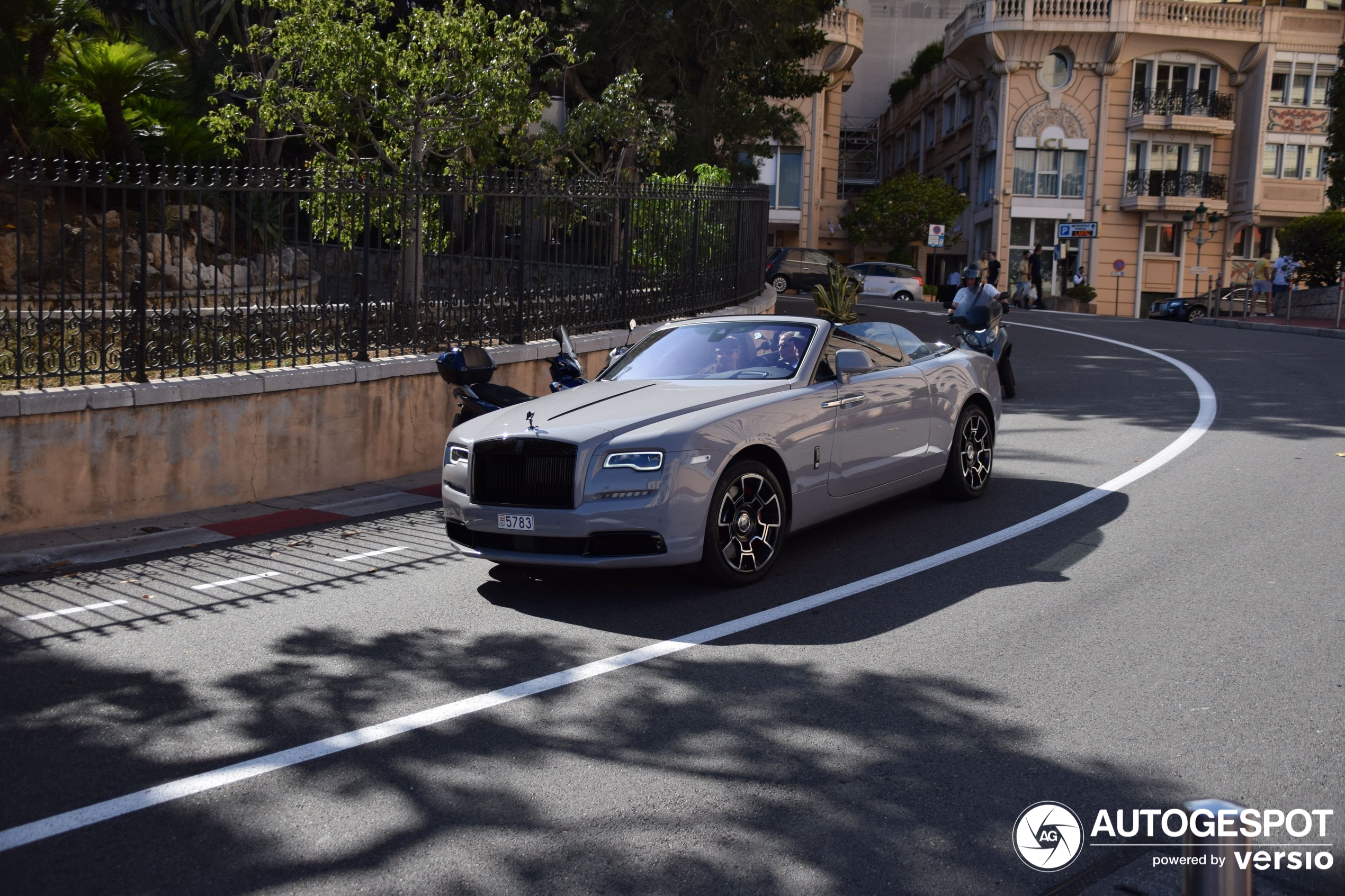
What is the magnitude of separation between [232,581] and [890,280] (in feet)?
121

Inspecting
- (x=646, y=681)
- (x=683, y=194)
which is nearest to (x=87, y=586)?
(x=646, y=681)

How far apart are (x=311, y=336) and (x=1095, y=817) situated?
7.92 meters

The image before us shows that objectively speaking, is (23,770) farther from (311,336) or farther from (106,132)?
(106,132)

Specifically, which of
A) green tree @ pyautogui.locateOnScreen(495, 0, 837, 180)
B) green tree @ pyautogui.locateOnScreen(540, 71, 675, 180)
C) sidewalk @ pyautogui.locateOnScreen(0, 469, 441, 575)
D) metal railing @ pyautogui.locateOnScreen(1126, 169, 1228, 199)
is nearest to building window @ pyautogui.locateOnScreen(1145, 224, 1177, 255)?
metal railing @ pyautogui.locateOnScreen(1126, 169, 1228, 199)

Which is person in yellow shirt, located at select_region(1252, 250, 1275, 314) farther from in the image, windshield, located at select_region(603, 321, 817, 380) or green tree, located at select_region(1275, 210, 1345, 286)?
windshield, located at select_region(603, 321, 817, 380)

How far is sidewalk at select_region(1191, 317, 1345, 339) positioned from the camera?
87.2 feet

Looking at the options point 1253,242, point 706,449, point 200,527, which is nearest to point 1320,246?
point 1253,242

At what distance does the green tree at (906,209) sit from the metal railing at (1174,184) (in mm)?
6632

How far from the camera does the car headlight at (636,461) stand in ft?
21.2

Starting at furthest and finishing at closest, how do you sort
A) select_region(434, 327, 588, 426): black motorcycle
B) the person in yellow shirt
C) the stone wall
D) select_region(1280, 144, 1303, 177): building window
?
select_region(1280, 144, 1303, 177): building window < the person in yellow shirt < select_region(434, 327, 588, 426): black motorcycle < the stone wall

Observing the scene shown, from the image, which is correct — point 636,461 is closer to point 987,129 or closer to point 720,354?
point 720,354

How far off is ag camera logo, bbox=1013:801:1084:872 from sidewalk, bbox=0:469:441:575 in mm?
6223

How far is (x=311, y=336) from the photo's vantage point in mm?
10312

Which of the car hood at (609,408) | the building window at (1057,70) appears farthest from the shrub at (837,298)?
the building window at (1057,70)
